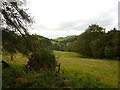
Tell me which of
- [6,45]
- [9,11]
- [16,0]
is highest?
[16,0]

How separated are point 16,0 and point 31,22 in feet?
6.27

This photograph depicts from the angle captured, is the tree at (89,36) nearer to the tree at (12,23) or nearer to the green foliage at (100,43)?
the green foliage at (100,43)

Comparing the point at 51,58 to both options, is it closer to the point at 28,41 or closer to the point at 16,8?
the point at 28,41

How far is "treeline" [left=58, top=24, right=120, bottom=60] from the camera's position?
25.1 m

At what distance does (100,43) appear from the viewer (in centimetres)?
2889

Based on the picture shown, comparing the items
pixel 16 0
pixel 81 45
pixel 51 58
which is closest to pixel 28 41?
pixel 51 58

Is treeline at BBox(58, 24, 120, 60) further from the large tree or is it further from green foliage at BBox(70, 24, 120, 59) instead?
the large tree

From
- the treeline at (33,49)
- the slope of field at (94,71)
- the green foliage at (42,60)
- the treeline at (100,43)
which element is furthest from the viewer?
the treeline at (100,43)

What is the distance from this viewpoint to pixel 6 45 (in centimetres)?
691

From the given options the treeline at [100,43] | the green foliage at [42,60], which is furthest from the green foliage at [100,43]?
the green foliage at [42,60]

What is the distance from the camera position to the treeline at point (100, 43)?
2509cm

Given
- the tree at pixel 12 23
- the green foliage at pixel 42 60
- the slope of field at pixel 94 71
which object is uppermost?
the tree at pixel 12 23

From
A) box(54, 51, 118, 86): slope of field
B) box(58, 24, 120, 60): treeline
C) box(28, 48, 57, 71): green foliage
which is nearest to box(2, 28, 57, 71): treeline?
box(28, 48, 57, 71): green foliage

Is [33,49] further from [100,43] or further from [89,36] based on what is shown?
[89,36]
